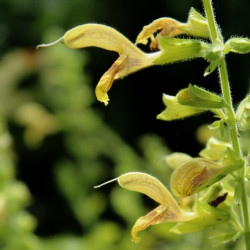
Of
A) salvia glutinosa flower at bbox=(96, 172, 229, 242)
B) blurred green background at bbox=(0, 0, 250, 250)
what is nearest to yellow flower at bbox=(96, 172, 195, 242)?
salvia glutinosa flower at bbox=(96, 172, 229, 242)

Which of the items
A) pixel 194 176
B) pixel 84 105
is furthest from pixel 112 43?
pixel 84 105

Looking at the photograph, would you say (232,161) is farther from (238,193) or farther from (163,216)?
(163,216)

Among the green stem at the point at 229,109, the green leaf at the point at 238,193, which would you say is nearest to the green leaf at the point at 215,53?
the green stem at the point at 229,109

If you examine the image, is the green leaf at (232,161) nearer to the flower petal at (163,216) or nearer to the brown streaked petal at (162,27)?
the flower petal at (163,216)

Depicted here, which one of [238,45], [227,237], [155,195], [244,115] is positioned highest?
[238,45]

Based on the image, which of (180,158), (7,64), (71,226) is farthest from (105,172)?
(180,158)

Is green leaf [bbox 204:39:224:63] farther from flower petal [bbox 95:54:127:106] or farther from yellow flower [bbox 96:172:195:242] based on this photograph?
yellow flower [bbox 96:172:195:242]
